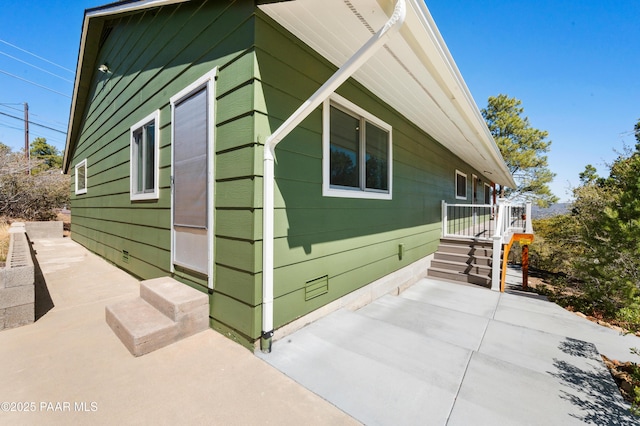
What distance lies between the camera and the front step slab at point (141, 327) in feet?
6.30

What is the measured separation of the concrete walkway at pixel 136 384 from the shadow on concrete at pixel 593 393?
147 cm

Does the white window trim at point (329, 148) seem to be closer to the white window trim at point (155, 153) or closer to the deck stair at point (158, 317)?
the deck stair at point (158, 317)

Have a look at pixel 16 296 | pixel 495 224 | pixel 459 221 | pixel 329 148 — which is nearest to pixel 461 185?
pixel 459 221

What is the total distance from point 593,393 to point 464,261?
13.1ft

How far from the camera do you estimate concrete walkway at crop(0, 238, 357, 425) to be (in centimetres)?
138

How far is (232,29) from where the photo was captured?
2.21m

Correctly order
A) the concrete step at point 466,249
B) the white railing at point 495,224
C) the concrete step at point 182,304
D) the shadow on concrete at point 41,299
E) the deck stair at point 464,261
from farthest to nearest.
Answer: the concrete step at point 466,249 → the deck stair at point 464,261 → the white railing at point 495,224 → the shadow on concrete at point 41,299 → the concrete step at point 182,304

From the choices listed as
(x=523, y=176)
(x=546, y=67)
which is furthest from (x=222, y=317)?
(x=523, y=176)

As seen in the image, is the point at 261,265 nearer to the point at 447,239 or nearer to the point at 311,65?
the point at 311,65

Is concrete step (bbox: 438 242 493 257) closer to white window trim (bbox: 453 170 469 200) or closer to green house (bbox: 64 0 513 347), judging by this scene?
green house (bbox: 64 0 513 347)

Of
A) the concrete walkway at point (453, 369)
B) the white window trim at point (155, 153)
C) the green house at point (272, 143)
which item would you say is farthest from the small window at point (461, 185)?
the white window trim at point (155, 153)

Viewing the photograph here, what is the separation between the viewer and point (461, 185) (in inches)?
328

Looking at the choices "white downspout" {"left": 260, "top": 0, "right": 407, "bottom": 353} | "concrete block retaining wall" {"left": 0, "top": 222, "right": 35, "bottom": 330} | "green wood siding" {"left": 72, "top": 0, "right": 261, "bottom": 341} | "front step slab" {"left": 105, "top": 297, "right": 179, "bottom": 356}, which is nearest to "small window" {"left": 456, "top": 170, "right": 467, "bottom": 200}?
"white downspout" {"left": 260, "top": 0, "right": 407, "bottom": 353}

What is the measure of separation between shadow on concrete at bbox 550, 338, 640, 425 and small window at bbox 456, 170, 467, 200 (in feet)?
20.3
